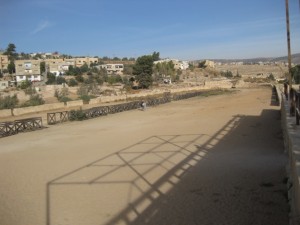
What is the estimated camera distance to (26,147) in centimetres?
1762

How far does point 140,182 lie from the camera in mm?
10195

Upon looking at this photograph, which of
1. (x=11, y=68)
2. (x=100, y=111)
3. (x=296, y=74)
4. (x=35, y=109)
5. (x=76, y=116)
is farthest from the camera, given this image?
(x=11, y=68)

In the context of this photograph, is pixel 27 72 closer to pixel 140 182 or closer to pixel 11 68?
pixel 11 68

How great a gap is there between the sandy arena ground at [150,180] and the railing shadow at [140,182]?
0.03 metres

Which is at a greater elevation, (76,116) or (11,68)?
(11,68)

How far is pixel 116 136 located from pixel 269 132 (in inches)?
322

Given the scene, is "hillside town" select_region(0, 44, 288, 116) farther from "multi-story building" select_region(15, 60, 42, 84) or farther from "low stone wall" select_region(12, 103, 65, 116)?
"low stone wall" select_region(12, 103, 65, 116)

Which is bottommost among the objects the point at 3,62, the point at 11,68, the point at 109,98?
the point at 109,98

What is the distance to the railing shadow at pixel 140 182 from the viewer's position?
315 inches

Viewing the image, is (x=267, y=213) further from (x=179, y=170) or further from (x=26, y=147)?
(x=26, y=147)

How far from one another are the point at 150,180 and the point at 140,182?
1.05 feet

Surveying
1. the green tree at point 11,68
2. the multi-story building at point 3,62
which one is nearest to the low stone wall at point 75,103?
the green tree at point 11,68

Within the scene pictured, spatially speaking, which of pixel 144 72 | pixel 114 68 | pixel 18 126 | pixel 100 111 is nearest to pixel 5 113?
pixel 100 111

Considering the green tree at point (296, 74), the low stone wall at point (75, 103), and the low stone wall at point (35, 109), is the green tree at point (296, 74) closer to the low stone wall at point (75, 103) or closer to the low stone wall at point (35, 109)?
the low stone wall at point (75, 103)
